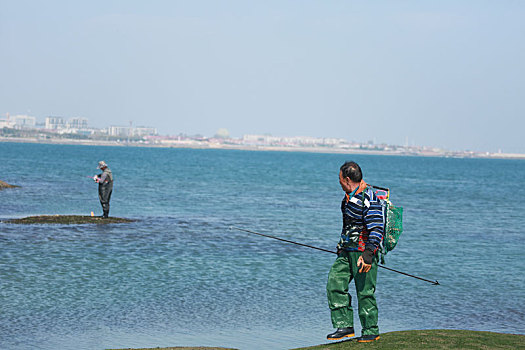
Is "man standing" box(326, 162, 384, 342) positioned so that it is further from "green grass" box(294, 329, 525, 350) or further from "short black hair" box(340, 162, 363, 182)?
"green grass" box(294, 329, 525, 350)

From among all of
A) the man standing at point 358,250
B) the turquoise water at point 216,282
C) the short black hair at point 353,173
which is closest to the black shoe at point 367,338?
the man standing at point 358,250

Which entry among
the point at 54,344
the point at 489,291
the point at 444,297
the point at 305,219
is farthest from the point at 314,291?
the point at 305,219

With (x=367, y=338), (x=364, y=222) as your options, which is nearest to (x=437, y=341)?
(x=367, y=338)

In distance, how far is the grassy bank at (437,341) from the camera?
29.8 feet

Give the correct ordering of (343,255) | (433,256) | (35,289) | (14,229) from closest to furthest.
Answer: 1. (343,255)
2. (35,289)
3. (433,256)
4. (14,229)

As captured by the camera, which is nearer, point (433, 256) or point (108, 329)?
point (108, 329)

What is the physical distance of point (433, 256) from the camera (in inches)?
842

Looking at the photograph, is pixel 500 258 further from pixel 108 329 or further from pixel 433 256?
pixel 108 329

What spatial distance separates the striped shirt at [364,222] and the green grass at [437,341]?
122cm

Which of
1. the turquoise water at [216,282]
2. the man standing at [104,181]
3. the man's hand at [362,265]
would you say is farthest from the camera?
the man standing at [104,181]

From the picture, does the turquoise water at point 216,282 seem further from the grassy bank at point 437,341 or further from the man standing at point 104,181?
the grassy bank at point 437,341

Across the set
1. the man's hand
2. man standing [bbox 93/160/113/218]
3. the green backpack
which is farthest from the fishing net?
man standing [bbox 93/160/113/218]

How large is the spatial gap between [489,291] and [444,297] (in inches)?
57.0

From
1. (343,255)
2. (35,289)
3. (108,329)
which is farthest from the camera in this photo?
(35,289)
